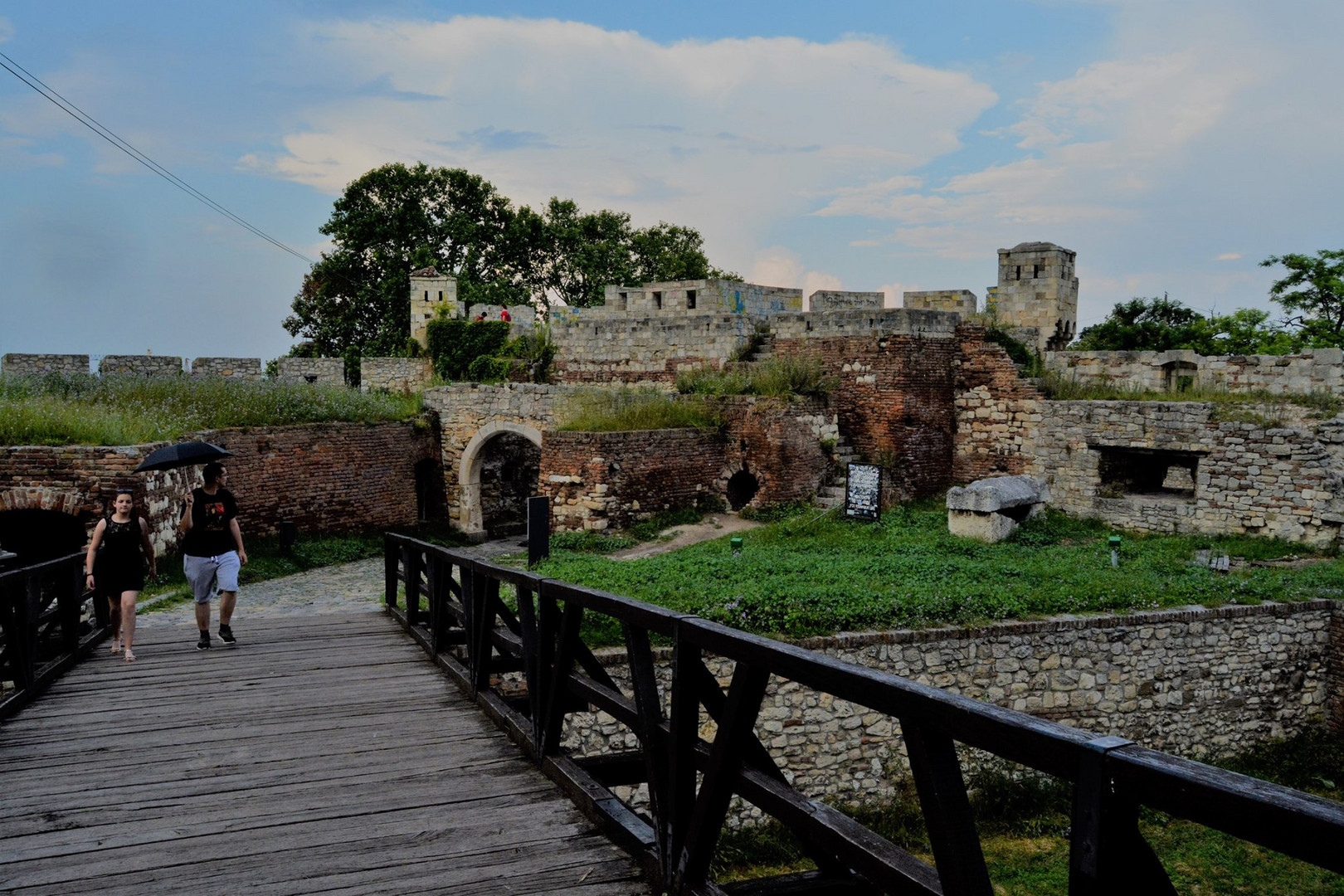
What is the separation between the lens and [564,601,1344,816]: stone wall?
9477mm

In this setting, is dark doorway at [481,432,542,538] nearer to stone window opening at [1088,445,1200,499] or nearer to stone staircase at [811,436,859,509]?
stone staircase at [811,436,859,509]

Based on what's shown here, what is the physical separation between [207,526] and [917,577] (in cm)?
793

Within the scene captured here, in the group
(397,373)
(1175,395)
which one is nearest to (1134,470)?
(1175,395)

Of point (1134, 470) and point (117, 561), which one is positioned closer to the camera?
point (117, 561)

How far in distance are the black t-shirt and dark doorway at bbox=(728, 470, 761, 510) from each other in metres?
10.8

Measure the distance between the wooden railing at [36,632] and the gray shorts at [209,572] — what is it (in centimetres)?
74

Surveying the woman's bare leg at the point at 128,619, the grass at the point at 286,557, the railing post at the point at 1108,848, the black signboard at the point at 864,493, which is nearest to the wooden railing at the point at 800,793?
the railing post at the point at 1108,848

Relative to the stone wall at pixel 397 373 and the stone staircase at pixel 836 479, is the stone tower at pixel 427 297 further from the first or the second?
the stone staircase at pixel 836 479

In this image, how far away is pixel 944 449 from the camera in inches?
703

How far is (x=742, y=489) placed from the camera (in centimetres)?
1734

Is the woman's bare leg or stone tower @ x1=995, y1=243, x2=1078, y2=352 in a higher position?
stone tower @ x1=995, y1=243, x2=1078, y2=352

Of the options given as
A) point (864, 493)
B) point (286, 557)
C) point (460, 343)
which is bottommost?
point (286, 557)

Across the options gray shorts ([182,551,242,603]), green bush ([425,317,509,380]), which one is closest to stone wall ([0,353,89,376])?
green bush ([425,317,509,380])

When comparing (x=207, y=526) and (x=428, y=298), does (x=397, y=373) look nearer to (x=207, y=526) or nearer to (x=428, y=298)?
(x=428, y=298)
